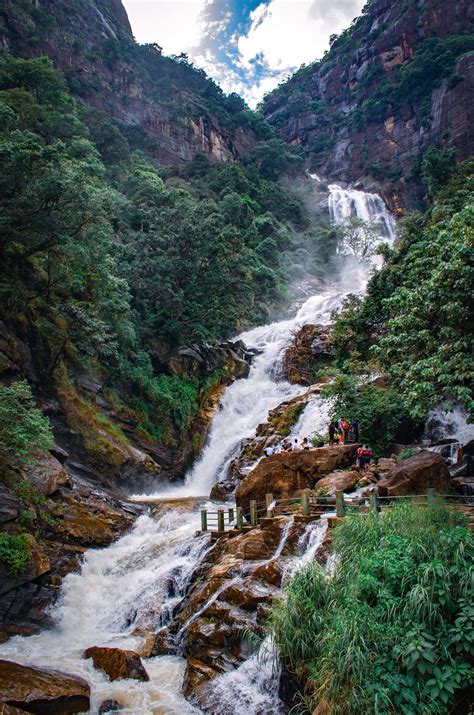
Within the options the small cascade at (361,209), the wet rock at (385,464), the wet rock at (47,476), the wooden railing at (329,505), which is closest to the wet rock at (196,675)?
the wooden railing at (329,505)

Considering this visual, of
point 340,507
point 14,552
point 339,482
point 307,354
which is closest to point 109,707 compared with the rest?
point 14,552

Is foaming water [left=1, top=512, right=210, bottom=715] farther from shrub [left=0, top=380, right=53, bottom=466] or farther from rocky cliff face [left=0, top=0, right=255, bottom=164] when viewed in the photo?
rocky cliff face [left=0, top=0, right=255, bottom=164]

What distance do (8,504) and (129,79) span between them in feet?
200

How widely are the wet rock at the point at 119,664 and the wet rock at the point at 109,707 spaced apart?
0.75 m

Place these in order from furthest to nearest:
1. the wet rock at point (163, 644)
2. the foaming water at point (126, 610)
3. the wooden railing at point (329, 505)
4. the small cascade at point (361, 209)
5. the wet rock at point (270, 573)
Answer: the small cascade at point (361, 209) < the wooden railing at point (329, 505) < the wet rock at point (163, 644) < the wet rock at point (270, 573) < the foaming water at point (126, 610)

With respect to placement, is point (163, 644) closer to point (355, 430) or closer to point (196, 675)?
point (196, 675)

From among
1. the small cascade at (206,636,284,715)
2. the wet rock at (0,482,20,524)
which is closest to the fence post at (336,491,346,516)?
the small cascade at (206,636,284,715)

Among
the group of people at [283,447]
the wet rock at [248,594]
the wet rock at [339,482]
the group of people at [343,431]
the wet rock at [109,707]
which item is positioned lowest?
the wet rock at [109,707]

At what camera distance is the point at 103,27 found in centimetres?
6053

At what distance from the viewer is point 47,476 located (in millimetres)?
14766

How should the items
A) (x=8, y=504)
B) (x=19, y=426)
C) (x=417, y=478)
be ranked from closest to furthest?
(x=417, y=478) < (x=8, y=504) < (x=19, y=426)

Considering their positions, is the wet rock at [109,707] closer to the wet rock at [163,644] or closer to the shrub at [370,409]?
the wet rock at [163,644]

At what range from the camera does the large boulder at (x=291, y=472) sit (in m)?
15.1

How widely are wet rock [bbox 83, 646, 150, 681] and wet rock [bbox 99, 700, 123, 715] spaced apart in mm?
752
